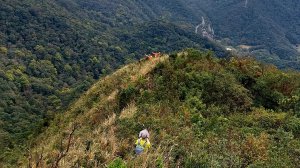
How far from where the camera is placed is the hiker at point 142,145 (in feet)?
28.3

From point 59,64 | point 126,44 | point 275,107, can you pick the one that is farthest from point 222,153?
point 126,44

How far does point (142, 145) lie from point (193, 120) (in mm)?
2787

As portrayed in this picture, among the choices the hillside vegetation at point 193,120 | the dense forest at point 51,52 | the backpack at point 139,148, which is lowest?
the dense forest at point 51,52

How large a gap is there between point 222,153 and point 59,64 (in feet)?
355

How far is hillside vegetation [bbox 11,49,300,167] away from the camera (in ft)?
28.7

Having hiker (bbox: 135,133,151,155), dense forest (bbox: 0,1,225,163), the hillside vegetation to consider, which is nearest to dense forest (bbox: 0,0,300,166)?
dense forest (bbox: 0,1,225,163)

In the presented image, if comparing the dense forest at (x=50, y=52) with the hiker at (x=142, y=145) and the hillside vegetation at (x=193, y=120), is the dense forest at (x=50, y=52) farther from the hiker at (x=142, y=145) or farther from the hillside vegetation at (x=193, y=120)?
the hiker at (x=142, y=145)

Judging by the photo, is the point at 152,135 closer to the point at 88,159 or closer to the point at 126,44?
the point at 88,159

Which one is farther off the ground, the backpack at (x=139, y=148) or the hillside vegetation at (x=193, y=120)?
the backpack at (x=139, y=148)

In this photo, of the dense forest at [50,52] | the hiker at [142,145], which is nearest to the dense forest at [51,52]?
the dense forest at [50,52]

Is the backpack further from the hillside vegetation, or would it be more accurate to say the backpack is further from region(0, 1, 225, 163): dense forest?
region(0, 1, 225, 163): dense forest

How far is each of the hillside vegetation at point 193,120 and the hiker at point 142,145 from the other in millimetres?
202

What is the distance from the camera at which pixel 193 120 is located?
1124 centimetres

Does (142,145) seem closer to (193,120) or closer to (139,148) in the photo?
(139,148)
